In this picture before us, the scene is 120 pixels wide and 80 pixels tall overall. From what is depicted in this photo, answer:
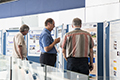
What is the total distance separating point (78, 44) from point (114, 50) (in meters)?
1.44

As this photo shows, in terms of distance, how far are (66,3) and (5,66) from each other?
319 centimetres

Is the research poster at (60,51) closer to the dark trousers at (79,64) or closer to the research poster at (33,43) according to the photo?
the research poster at (33,43)

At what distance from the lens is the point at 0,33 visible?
6.52 metres

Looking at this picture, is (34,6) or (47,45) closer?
(47,45)

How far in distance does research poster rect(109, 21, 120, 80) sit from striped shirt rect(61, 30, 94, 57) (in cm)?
120

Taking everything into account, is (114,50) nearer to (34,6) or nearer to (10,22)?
(34,6)

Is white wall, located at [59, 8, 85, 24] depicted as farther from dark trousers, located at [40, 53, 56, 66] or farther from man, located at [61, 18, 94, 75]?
man, located at [61, 18, 94, 75]

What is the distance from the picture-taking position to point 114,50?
333 centimetres

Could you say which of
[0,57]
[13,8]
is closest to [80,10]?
[0,57]

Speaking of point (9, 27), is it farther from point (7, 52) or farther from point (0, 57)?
point (0, 57)

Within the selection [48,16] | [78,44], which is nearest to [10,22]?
[48,16]

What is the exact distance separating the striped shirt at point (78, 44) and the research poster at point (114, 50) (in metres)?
1.20

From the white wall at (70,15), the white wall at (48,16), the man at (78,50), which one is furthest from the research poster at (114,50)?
the white wall at (48,16)

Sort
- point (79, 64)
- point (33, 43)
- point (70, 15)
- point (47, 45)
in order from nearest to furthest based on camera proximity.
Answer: point (79, 64) → point (47, 45) → point (70, 15) → point (33, 43)
